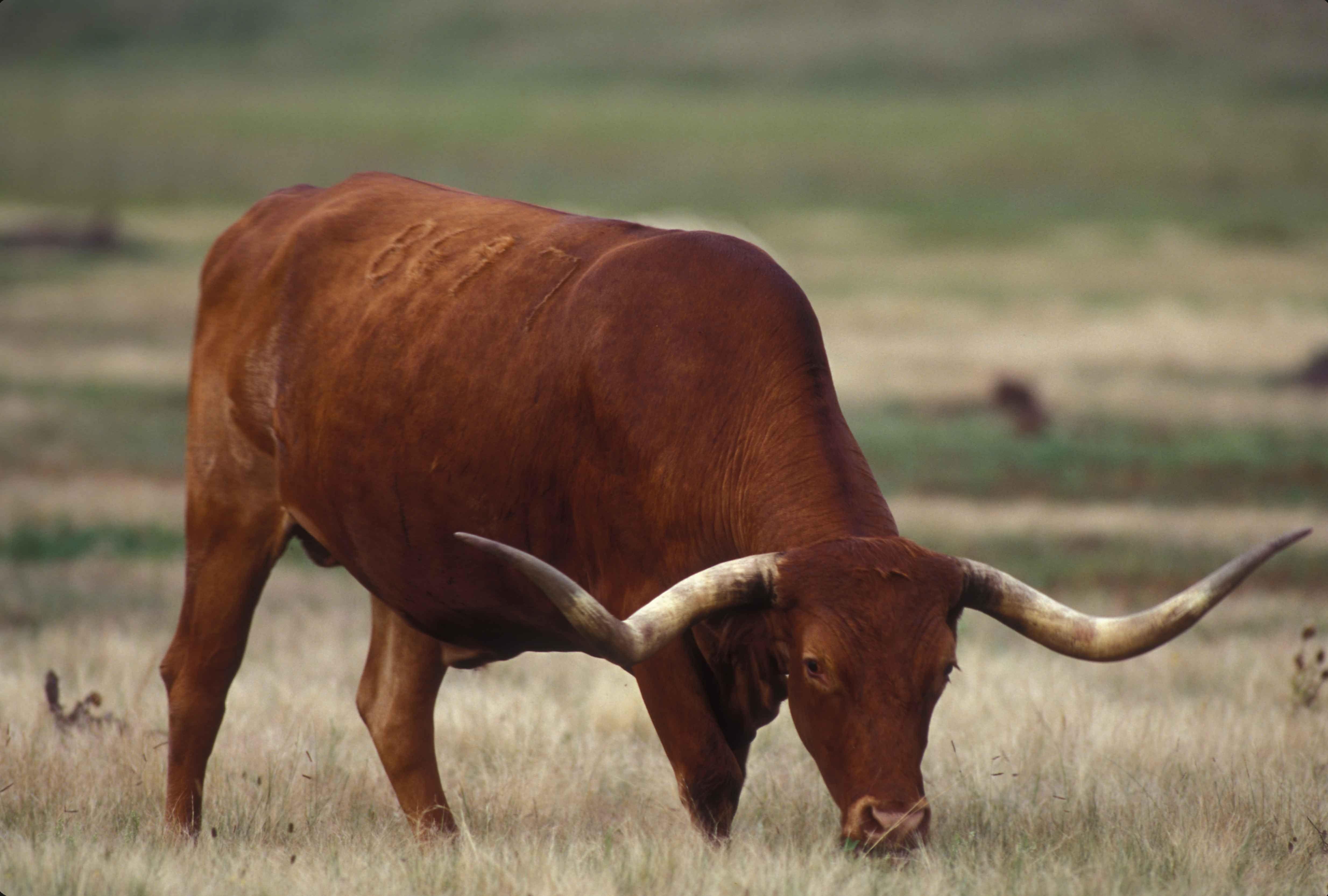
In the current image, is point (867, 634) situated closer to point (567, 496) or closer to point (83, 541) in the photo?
point (567, 496)

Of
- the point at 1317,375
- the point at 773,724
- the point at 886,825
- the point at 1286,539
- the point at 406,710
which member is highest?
the point at 1317,375

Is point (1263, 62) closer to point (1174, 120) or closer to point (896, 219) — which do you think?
point (1174, 120)

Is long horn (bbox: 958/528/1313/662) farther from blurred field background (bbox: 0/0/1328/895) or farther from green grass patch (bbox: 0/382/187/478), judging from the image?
green grass patch (bbox: 0/382/187/478)

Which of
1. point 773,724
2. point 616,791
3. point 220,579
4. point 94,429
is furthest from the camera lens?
point 94,429

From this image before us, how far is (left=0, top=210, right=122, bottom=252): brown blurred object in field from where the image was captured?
150 feet

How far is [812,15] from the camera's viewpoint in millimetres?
126875

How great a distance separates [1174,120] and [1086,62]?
13.8m

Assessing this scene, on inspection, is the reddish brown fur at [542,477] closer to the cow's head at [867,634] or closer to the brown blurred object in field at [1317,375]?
the cow's head at [867,634]

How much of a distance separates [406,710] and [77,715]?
4.95 ft

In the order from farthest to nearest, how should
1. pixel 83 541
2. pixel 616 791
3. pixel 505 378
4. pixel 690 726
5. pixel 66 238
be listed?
pixel 66 238 → pixel 83 541 → pixel 616 791 → pixel 505 378 → pixel 690 726

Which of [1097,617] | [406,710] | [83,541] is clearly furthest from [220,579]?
[83,541]

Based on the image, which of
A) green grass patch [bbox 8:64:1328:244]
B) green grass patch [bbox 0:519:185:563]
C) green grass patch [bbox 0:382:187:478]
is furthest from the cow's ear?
green grass patch [bbox 8:64:1328:244]

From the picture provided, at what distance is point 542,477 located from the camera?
16.6 ft

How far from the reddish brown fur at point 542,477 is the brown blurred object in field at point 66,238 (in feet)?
137
